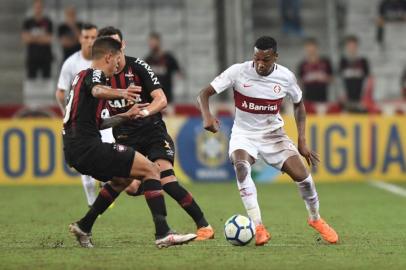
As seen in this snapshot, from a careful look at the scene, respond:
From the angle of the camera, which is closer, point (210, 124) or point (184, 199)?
point (210, 124)

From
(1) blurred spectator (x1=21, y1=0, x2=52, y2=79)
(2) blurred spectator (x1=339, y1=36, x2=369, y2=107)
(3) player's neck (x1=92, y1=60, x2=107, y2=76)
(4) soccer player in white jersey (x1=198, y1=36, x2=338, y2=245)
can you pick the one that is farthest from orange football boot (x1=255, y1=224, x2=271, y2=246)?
(1) blurred spectator (x1=21, y1=0, x2=52, y2=79)

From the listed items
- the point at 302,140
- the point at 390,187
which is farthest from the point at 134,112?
the point at 390,187

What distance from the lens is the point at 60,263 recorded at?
8250 mm

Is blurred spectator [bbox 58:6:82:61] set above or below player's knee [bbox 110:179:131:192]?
above

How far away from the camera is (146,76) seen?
378 inches

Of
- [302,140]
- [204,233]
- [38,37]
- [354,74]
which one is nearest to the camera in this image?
[204,233]

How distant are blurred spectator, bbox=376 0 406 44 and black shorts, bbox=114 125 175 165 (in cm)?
1251

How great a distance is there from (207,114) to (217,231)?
4.83 feet

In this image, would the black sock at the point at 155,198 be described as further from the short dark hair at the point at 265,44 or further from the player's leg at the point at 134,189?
the short dark hair at the point at 265,44

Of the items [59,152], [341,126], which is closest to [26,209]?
[59,152]

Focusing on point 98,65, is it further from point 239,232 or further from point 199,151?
point 199,151

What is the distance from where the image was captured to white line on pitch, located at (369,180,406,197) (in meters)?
16.1

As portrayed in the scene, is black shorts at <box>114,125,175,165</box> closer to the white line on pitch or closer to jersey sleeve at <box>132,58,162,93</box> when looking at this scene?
jersey sleeve at <box>132,58,162,93</box>

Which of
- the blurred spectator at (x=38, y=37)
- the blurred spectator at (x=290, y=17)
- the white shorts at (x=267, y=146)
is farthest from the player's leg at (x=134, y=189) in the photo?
the blurred spectator at (x=290, y=17)
